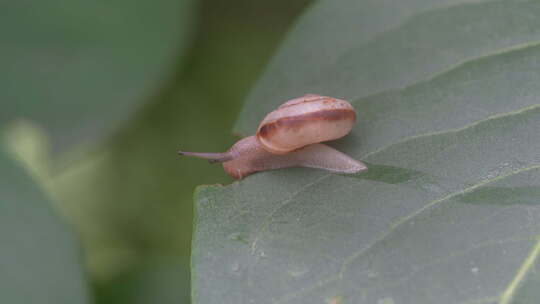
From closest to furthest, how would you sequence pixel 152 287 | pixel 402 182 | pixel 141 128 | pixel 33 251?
pixel 402 182, pixel 33 251, pixel 152 287, pixel 141 128

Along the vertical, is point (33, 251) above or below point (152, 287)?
above

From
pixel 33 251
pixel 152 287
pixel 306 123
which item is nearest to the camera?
pixel 306 123

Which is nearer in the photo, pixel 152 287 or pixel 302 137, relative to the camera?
pixel 302 137

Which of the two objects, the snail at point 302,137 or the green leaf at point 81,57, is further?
the green leaf at point 81,57

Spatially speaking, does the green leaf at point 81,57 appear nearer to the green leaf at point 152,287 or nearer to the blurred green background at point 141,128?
the blurred green background at point 141,128

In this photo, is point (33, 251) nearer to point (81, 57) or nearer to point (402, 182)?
point (81, 57)

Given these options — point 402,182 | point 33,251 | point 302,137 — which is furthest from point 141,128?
point 402,182

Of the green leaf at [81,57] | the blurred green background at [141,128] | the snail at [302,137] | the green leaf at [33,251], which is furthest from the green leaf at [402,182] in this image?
the blurred green background at [141,128]
